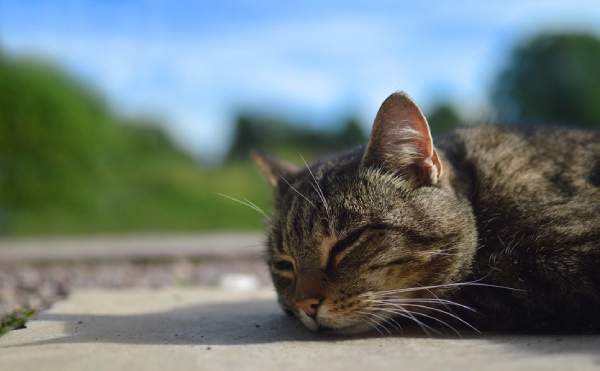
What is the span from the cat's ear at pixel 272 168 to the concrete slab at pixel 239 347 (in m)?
0.72

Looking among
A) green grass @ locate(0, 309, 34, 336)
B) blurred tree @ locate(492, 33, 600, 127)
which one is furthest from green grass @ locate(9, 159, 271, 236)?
blurred tree @ locate(492, 33, 600, 127)

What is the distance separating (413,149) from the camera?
9.18 ft

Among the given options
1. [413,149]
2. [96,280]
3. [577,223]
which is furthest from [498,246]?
[96,280]

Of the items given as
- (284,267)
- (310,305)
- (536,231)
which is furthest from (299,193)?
(536,231)

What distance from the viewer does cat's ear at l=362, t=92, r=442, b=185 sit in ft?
8.79

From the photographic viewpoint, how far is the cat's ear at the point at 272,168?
3511mm

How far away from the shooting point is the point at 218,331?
286 cm

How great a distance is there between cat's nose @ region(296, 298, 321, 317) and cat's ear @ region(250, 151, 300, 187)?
0.99m

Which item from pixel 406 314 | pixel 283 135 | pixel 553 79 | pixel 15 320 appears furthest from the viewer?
pixel 283 135

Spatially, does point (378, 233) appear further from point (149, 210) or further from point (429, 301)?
point (149, 210)

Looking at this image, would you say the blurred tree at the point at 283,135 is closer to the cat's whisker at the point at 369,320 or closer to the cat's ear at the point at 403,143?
the cat's ear at the point at 403,143

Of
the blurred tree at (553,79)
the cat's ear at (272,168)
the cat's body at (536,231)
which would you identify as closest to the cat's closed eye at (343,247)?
the cat's body at (536,231)

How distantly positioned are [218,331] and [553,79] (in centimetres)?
A: 2027

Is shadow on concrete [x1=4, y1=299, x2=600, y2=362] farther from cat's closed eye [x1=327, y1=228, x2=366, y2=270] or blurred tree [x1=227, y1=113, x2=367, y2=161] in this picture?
blurred tree [x1=227, y1=113, x2=367, y2=161]
